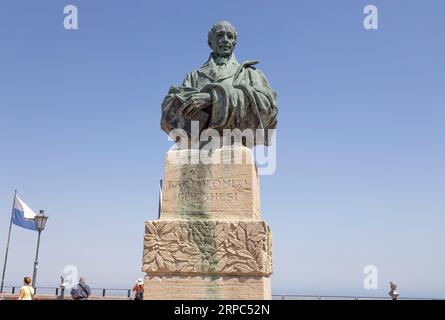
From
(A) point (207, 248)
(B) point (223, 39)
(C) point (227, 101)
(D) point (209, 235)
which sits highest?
(B) point (223, 39)

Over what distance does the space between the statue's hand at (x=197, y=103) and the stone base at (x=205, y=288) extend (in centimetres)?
242

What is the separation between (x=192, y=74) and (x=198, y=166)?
174 centimetres

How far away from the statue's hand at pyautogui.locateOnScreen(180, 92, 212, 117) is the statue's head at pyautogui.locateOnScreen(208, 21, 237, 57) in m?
1.16

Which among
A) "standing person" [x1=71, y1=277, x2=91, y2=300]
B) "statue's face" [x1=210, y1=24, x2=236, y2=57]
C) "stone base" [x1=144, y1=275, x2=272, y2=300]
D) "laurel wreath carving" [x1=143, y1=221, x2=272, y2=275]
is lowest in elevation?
"standing person" [x1=71, y1=277, x2=91, y2=300]

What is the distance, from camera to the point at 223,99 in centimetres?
660

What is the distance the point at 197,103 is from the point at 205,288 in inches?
104

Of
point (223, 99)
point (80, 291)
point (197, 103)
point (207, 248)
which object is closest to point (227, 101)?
point (223, 99)

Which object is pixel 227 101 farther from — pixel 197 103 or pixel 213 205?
pixel 213 205

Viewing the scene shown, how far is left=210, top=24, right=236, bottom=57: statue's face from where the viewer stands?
293 inches

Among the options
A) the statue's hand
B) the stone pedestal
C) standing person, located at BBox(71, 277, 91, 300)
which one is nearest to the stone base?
the stone pedestal

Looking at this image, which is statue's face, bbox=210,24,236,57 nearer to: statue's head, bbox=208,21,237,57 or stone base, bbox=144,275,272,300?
statue's head, bbox=208,21,237,57
